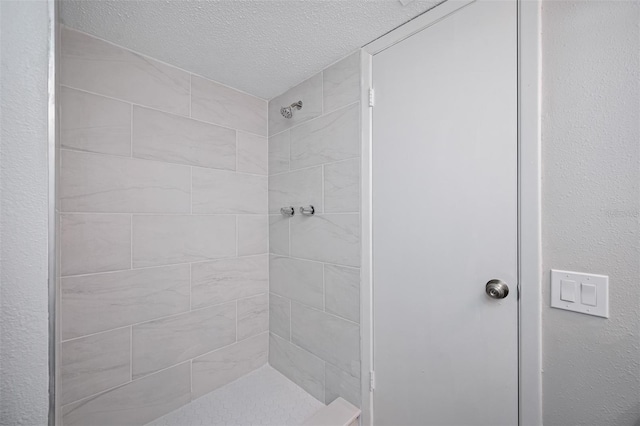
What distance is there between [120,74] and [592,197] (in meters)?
1.87

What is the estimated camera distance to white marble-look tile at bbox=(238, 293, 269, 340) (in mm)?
1616

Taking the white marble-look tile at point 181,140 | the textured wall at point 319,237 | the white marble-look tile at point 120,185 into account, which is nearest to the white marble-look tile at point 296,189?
the textured wall at point 319,237

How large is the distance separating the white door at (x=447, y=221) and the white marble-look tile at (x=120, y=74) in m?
1.06

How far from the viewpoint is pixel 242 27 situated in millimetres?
1110

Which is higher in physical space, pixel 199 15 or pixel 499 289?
pixel 199 15

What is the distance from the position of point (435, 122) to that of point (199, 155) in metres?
1.22

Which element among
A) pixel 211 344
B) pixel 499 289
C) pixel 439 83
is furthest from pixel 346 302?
pixel 439 83

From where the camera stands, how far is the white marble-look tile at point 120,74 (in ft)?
3.60

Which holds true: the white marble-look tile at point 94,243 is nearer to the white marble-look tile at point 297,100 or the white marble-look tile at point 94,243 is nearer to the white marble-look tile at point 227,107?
the white marble-look tile at point 227,107

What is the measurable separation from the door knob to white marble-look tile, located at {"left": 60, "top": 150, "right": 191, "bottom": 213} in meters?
1.44

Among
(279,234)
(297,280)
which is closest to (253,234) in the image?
(279,234)

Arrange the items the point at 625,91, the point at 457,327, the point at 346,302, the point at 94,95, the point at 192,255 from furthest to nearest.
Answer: the point at 192,255 < the point at 346,302 < the point at 94,95 < the point at 457,327 < the point at 625,91

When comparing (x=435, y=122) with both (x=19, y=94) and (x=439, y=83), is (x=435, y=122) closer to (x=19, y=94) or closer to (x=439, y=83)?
(x=439, y=83)

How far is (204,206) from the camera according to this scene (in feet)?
4.84
